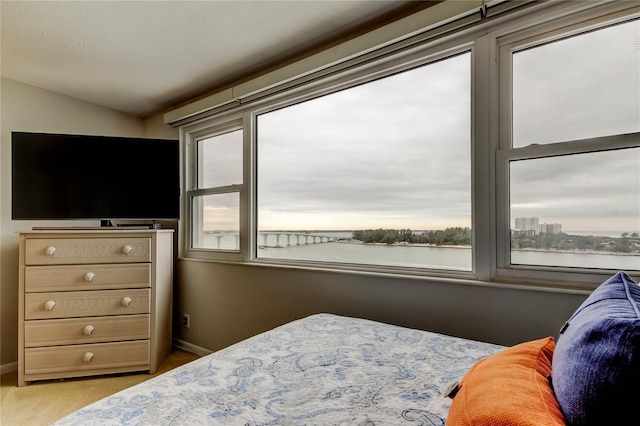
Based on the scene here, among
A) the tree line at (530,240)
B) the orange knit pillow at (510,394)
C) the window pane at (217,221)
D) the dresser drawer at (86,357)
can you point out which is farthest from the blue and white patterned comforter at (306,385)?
the dresser drawer at (86,357)

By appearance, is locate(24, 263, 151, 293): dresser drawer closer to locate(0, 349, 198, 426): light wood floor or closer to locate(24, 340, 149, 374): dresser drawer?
locate(24, 340, 149, 374): dresser drawer

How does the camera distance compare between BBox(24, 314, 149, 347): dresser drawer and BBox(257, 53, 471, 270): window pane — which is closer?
BBox(257, 53, 471, 270): window pane

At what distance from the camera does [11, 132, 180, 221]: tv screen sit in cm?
271

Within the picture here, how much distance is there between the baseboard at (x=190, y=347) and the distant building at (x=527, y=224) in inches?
99.7

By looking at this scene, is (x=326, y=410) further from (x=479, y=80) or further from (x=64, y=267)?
(x=64, y=267)

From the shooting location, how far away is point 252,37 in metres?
2.26

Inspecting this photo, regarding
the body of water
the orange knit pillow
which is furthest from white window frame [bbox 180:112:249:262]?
the orange knit pillow

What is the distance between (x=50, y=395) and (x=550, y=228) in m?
3.11

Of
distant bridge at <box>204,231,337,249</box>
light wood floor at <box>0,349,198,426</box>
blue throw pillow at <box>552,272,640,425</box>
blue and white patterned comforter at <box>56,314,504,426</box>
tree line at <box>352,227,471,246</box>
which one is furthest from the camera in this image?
distant bridge at <box>204,231,337,249</box>

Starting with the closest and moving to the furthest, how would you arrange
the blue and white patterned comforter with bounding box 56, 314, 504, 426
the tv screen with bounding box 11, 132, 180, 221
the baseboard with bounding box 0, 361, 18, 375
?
the blue and white patterned comforter with bounding box 56, 314, 504, 426 < the tv screen with bounding box 11, 132, 180, 221 < the baseboard with bounding box 0, 361, 18, 375

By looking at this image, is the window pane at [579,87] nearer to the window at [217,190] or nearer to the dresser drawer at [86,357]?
the window at [217,190]

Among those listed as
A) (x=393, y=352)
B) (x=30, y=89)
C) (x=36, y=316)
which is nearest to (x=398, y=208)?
(x=393, y=352)

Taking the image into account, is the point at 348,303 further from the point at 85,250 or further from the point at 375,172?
the point at 85,250

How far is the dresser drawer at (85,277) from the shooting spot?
2580mm
